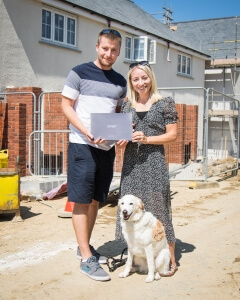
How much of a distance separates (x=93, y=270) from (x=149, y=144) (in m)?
1.38

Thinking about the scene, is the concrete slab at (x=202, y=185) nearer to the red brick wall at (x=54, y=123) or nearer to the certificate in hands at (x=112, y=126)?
the red brick wall at (x=54, y=123)

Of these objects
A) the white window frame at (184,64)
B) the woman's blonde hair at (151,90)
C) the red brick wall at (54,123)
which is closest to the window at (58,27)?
the red brick wall at (54,123)

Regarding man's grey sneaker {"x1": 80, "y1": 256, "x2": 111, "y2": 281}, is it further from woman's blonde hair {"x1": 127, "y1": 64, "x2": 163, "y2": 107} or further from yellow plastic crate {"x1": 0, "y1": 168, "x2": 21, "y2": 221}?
yellow plastic crate {"x1": 0, "y1": 168, "x2": 21, "y2": 221}

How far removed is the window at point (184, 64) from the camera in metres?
20.6

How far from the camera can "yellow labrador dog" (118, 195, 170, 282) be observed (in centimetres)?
400

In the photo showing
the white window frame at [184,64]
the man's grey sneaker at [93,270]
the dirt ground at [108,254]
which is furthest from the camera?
the white window frame at [184,64]

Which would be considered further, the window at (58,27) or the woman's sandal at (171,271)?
the window at (58,27)

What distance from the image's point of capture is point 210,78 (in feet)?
78.2

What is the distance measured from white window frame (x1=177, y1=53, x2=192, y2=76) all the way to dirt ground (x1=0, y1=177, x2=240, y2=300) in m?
13.4

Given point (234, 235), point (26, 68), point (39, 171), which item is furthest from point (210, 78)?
point (234, 235)

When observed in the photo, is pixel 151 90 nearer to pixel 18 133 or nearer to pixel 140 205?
pixel 140 205

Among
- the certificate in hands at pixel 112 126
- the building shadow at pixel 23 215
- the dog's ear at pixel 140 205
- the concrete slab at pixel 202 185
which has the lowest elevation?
the building shadow at pixel 23 215

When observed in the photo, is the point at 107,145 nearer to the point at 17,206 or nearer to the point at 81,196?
the point at 81,196

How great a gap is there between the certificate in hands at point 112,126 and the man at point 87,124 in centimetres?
11
